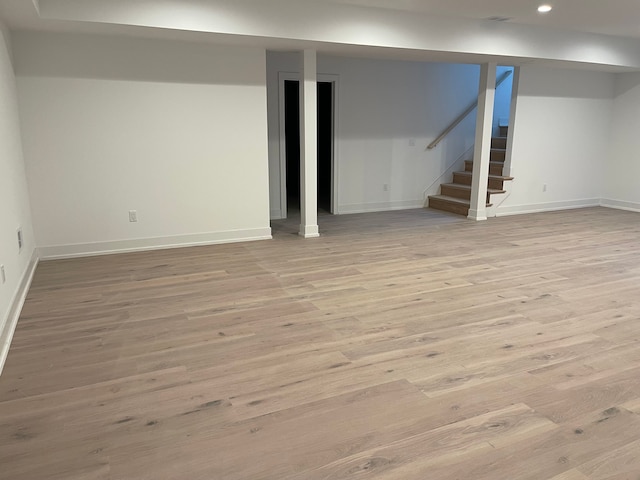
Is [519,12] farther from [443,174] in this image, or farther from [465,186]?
[443,174]

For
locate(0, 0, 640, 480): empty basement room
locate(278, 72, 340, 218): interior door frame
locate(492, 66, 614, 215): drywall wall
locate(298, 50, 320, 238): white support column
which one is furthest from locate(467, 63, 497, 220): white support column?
locate(298, 50, 320, 238): white support column

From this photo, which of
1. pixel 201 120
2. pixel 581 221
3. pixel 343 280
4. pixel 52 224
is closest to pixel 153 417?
pixel 343 280

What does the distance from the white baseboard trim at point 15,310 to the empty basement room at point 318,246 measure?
4 centimetres

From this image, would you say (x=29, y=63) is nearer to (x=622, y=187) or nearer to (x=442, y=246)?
(x=442, y=246)

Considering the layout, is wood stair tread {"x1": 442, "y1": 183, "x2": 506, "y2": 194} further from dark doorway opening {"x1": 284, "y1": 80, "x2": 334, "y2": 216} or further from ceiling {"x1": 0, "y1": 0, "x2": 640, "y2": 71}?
dark doorway opening {"x1": 284, "y1": 80, "x2": 334, "y2": 216}

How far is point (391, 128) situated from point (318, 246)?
302 centimetres

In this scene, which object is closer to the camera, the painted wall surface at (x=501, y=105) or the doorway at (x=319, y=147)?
the doorway at (x=319, y=147)

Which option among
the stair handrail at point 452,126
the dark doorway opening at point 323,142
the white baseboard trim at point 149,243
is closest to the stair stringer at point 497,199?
the stair handrail at point 452,126

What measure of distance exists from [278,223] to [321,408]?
15.2ft

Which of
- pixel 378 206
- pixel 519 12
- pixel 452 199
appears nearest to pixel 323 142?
pixel 378 206

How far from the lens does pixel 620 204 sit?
832cm

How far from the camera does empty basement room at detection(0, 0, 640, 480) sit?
7.09 ft

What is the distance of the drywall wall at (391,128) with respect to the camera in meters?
7.21

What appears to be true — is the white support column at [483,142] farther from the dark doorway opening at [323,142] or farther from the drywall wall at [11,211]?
the drywall wall at [11,211]
